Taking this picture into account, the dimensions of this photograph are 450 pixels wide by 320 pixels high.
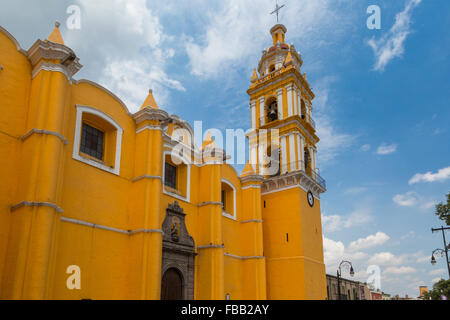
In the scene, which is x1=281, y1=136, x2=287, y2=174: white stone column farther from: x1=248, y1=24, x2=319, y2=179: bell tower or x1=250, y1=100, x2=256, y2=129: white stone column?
x1=250, y1=100, x2=256, y2=129: white stone column

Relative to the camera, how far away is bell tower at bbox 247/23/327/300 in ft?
72.4

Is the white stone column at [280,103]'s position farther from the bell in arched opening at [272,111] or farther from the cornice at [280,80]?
the cornice at [280,80]

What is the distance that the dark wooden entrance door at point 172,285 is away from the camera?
51.1 feet

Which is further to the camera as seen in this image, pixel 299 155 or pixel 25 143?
pixel 299 155

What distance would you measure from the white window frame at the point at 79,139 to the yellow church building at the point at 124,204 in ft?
0.14

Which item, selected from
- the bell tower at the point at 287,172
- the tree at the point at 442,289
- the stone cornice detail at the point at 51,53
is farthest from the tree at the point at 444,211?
the stone cornice detail at the point at 51,53

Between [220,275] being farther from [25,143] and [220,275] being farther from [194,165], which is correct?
[25,143]

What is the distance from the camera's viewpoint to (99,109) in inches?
569

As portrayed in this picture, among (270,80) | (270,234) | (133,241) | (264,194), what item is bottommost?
(133,241)

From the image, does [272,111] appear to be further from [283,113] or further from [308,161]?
[308,161]

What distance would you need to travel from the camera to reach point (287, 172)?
23578 millimetres
